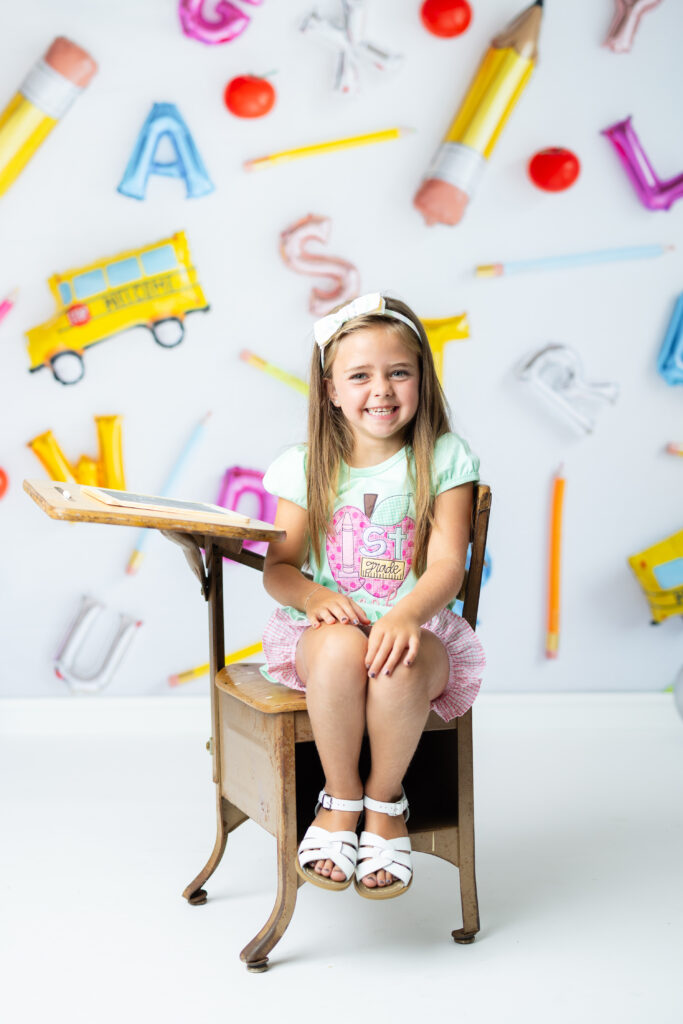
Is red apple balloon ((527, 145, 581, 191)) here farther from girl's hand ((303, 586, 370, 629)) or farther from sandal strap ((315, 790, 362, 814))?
sandal strap ((315, 790, 362, 814))

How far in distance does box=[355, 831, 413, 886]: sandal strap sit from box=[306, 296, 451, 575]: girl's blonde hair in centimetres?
42

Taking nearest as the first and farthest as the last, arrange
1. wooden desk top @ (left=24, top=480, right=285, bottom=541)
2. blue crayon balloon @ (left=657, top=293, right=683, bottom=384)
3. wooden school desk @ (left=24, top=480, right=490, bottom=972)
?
1. wooden desk top @ (left=24, top=480, right=285, bottom=541)
2. wooden school desk @ (left=24, top=480, right=490, bottom=972)
3. blue crayon balloon @ (left=657, top=293, right=683, bottom=384)

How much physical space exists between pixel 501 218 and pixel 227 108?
0.77 m

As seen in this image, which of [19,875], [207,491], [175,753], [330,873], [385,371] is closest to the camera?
[330,873]

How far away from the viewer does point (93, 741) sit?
105 inches

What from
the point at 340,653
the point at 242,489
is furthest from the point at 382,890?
the point at 242,489

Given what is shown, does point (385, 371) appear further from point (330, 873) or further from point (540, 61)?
point (540, 61)

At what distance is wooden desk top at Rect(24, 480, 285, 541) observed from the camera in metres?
1.28

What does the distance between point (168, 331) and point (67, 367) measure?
0.28m

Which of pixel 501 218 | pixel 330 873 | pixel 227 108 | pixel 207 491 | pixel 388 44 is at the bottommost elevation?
pixel 330 873

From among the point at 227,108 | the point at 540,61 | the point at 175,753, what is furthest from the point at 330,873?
the point at 540,61

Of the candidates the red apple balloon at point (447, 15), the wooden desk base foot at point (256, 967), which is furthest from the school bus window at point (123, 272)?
the wooden desk base foot at point (256, 967)

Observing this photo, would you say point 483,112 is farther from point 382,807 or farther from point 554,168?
point 382,807

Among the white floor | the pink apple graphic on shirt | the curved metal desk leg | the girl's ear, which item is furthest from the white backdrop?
the curved metal desk leg
